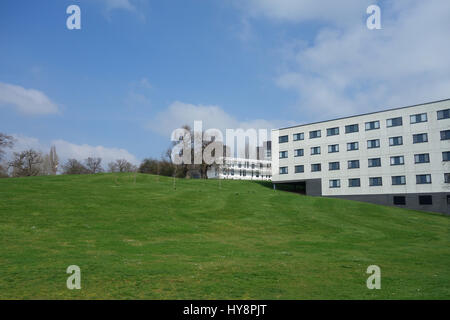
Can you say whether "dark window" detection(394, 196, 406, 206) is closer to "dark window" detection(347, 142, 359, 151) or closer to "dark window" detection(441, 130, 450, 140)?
"dark window" detection(347, 142, 359, 151)

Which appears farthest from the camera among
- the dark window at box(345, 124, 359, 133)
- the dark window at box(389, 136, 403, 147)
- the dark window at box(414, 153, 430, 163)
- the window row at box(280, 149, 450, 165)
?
the dark window at box(345, 124, 359, 133)

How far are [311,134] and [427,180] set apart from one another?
1039 inches

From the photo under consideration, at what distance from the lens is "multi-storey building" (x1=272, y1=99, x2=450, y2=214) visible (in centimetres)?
6350

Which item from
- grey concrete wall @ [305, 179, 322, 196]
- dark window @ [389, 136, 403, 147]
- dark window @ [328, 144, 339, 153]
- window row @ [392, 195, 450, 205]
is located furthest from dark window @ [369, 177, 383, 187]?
grey concrete wall @ [305, 179, 322, 196]

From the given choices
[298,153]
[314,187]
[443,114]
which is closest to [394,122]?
[443,114]

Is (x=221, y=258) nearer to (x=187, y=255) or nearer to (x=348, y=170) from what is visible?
(x=187, y=255)

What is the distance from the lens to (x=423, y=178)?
64750 mm

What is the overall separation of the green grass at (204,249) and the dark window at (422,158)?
33.0m

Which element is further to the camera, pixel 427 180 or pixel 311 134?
pixel 311 134

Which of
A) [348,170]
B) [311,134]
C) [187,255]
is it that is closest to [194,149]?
[311,134]

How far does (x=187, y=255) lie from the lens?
16969 mm

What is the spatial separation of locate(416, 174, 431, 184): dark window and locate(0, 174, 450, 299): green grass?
3214 centimetres

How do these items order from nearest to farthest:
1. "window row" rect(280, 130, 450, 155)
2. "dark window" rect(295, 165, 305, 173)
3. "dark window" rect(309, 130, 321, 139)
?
"window row" rect(280, 130, 450, 155) → "dark window" rect(309, 130, 321, 139) → "dark window" rect(295, 165, 305, 173)

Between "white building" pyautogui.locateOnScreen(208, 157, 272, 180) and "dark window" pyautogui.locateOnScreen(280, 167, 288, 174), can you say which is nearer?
"dark window" pyautogui.locateOnScreen(280, 167, 288, 174)
